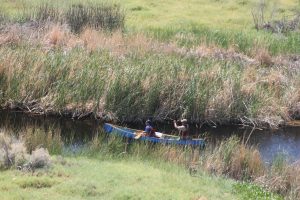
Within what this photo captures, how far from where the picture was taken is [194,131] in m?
20.3

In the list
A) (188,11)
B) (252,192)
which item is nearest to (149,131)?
(252,192)

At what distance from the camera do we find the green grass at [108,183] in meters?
10.7

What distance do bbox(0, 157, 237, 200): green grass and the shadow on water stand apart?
5140 millimetres

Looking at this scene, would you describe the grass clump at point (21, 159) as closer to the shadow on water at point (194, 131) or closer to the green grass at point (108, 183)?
the green grass at point (108, 183)

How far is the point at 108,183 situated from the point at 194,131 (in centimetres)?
926

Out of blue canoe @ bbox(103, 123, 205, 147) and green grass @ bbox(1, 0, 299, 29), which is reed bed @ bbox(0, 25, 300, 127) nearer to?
blue canoe @ bbox(103, 123, 205, 147)

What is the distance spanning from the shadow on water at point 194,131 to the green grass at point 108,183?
202 inches

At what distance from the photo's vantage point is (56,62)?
20.8 metres

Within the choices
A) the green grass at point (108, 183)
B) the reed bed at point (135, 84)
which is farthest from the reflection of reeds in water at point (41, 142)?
the reed bed at point (135, 84)

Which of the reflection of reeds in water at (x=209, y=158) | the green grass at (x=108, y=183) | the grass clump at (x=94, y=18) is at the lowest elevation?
the reflection of reeds in water at (x=209, y=158)

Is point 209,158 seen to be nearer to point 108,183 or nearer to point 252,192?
point 252,192

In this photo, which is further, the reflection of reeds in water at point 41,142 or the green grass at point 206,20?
the green grass at point 206,20

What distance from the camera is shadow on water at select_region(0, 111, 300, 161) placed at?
60.0ft

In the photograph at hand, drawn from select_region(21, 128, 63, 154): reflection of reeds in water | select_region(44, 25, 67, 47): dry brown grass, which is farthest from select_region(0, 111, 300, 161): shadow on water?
select_region(44, 25, 67, 47): dry brown grass
